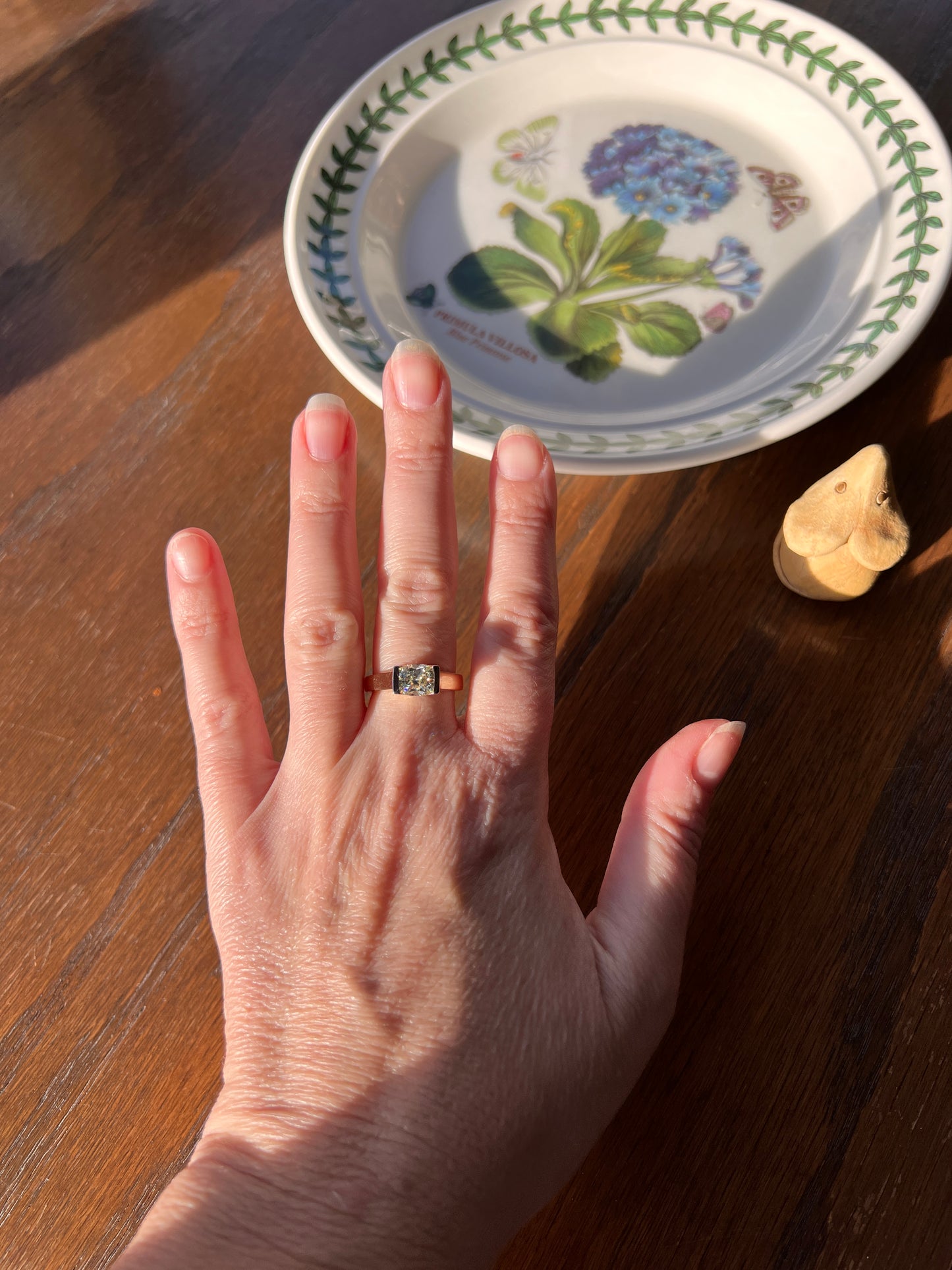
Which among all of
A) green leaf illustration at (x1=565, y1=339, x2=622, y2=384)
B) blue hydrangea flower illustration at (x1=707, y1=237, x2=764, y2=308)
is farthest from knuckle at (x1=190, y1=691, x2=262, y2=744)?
blue hydrangea flower illustration at (x1=707, y1=237, x2=764, y2=308)

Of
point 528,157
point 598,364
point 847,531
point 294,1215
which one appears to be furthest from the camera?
point 528,157

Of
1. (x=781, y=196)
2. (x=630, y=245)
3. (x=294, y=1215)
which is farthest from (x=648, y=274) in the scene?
(x=294, y=1215)

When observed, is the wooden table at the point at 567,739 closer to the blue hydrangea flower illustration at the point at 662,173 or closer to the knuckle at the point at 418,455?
the knuckle at the point at 418,455

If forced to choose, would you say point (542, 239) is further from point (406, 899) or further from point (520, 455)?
point (406, 899)

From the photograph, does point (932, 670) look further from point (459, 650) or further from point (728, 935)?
point (459, 650)

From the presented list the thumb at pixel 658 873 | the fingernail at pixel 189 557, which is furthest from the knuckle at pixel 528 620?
the fingernail at pixel 189 557

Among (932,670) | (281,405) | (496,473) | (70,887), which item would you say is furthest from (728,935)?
(281,405)
